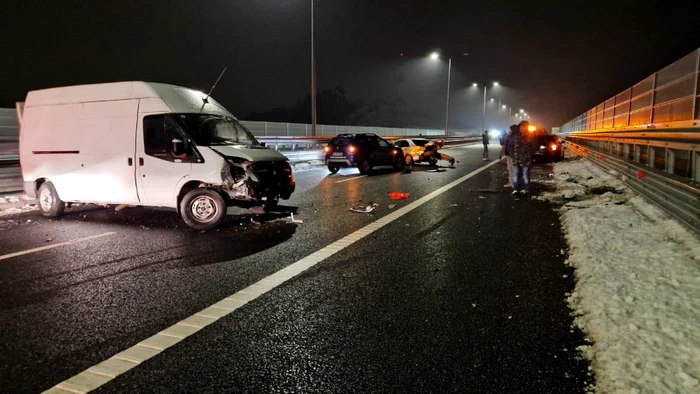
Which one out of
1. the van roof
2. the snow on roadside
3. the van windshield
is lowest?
the snow on roadside

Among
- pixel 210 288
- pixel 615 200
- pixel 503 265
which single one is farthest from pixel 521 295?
pixel 615 200

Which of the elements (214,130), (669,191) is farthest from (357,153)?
(669,191)

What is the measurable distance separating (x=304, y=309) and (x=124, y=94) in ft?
19.4

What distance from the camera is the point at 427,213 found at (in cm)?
859

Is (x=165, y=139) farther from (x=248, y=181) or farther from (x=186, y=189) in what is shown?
(x=248, y=181)

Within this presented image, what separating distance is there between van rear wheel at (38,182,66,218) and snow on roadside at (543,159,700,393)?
8909mm

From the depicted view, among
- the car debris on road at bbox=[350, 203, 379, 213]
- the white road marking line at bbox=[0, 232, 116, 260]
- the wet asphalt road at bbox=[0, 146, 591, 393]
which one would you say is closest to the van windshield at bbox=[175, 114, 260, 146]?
the wet asphalt road at bbox=[0, 146, 591, 393]

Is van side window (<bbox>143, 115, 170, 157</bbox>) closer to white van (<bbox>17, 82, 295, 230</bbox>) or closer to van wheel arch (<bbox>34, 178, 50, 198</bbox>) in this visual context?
white van (<bbox>17, 82, 295, 230</bbox>)

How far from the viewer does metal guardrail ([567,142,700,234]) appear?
17.6 feet

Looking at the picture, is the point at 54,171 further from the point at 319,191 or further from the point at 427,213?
the point at 427,213

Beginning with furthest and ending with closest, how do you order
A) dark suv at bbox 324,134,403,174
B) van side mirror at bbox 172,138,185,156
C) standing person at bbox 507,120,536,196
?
1. dark suv at bbox 324,134,403,174
2. standing person at bbox 507,120,536,196
3. van side mirror at bbox 172,138,185,156

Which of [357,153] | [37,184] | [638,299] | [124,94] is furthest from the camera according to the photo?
[357,153]

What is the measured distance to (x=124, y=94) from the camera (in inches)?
303

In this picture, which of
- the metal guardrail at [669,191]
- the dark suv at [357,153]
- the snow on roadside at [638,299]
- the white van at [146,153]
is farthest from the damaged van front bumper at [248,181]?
the dark suv at [357,153]
